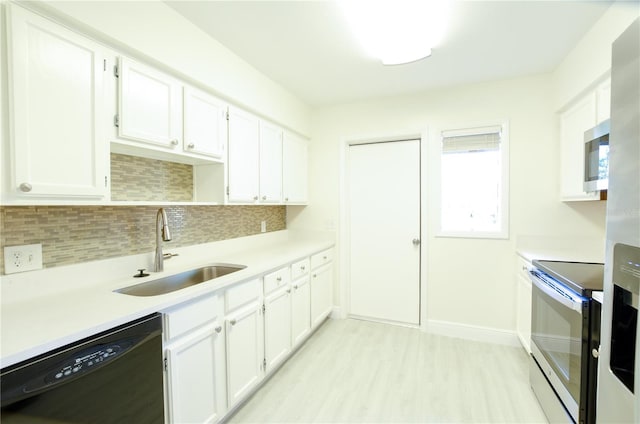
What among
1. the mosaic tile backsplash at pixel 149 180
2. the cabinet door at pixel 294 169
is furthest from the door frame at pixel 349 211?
the mosaic tile backsplash at pixel 149 180

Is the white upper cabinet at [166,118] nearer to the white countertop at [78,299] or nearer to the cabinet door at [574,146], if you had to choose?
the white countertop at [78,299]

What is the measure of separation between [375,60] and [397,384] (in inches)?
102

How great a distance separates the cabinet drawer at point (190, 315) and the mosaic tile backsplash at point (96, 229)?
659mm

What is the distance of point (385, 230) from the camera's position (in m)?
3.26

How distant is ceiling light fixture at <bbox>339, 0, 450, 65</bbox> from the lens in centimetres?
173

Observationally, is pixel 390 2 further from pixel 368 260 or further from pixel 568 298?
pixel 368 260

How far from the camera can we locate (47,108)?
1211 millimetres

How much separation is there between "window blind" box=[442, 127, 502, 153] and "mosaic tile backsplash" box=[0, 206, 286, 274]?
7.88ft

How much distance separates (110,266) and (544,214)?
136 inches

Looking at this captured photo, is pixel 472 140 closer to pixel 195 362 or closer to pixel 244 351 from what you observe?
pixel 244 351

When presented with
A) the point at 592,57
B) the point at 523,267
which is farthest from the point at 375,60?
the point at 523,267

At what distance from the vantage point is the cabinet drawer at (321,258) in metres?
2.90

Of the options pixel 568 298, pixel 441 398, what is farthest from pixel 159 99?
pixel 441 398

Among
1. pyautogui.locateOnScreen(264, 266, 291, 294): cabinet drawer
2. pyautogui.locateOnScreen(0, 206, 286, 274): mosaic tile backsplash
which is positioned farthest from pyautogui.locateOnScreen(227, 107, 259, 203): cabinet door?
pyautogui.locateOnScreen(264, 266, 291, 294): cabinet drawer
